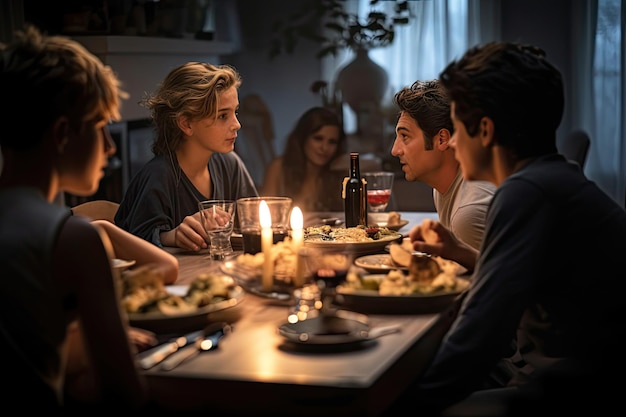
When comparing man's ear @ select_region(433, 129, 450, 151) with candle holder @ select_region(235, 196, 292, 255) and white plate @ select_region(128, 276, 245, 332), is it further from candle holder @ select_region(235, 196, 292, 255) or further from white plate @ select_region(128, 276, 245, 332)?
white plate @ select_region(128, 276, 245, 332)

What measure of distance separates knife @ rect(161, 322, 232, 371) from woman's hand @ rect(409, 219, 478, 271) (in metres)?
0.61

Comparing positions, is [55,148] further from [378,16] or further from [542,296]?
[378,16]

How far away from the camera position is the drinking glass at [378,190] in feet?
10.7

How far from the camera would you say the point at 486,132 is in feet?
6.46

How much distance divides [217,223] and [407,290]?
801 mm

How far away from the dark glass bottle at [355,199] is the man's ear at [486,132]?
94cm

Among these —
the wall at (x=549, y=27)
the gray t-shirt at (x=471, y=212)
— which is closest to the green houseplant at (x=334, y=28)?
the wall at (x=549, y=27)

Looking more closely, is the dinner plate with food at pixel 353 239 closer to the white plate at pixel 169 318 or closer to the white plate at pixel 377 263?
the white plate at pixel 377 263

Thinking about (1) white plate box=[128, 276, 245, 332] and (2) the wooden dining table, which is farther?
(1) white plate box=[128, 276, 245, 332]

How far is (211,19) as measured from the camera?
6.34 m

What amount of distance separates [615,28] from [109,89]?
4475 millimetres

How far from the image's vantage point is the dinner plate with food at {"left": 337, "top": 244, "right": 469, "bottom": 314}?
183cm

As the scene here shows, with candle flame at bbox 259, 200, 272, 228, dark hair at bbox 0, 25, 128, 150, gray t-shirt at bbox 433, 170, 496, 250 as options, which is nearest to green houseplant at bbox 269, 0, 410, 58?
gray t-shirt at bbox 433, 170, 496, 250

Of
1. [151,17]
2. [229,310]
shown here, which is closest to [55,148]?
[229,310]
